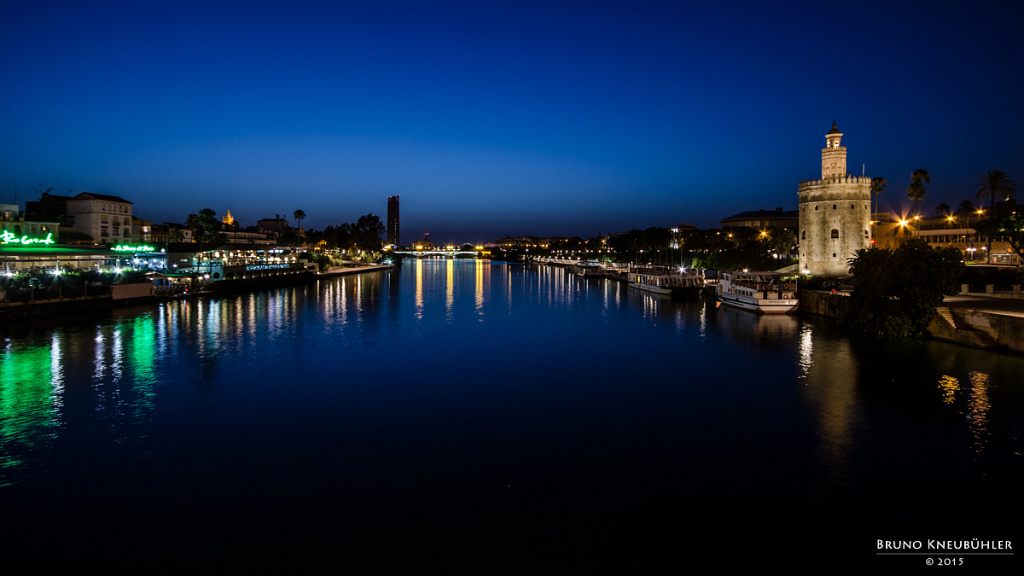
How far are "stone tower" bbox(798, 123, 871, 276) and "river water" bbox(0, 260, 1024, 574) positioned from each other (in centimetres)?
2406

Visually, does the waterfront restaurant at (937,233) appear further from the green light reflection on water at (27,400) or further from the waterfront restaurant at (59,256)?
the waterfront restaurant at (59,256)

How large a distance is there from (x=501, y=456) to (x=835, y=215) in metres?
45.9

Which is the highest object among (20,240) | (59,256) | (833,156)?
(833,156)

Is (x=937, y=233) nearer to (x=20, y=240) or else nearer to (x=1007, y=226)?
(x=1007, y=226)

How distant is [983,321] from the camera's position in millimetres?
25906

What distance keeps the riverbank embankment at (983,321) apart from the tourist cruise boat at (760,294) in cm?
650

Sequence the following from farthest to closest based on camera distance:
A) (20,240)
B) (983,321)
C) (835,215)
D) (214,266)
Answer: (214,266) < (835,215) < (20,240) < (983,321)

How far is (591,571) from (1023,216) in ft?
147

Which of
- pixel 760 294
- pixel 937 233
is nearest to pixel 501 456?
pixel 760 294

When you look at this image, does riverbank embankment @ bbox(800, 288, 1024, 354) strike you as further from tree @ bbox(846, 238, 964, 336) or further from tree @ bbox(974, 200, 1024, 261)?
tree @ bbox(974, 200, 1024, 261)

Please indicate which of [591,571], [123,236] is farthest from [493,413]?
[123,236]

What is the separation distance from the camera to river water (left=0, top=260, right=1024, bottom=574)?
30.8 ft

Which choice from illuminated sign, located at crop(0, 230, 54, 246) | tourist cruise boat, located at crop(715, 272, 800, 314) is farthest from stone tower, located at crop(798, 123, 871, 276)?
illuminated sign, located at crop(0, 230, 54, 246)

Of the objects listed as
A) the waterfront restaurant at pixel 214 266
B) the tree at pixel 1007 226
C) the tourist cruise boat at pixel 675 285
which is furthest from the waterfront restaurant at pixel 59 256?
the tree at pixel 1007 226
